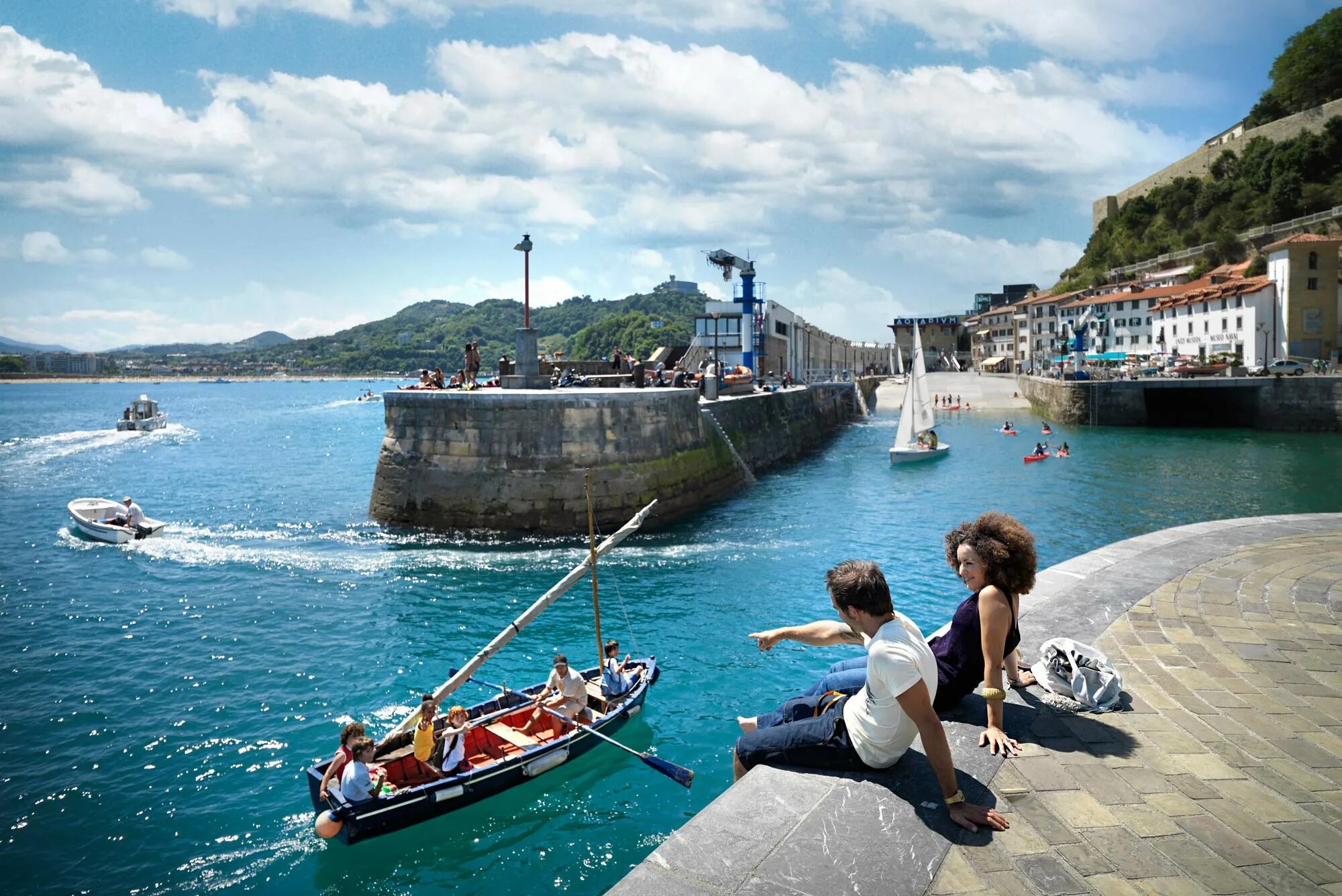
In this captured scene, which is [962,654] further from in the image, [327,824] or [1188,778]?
[327,824]

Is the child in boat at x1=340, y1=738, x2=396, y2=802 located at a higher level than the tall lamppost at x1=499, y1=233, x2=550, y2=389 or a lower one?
lower

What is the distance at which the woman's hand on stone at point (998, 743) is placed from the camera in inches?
212

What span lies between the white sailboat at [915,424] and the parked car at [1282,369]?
27205 mm

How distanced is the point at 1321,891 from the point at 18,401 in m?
190

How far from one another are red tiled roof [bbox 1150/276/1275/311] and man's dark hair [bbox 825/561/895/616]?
74.3 m

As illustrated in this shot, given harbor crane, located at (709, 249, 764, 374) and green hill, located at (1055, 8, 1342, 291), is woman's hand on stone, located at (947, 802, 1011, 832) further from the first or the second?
green hill, located at (1055, 8, 1342, 291)

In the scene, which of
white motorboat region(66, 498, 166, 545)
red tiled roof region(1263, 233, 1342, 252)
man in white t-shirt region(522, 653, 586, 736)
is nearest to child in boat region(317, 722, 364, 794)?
man in white t-shirt region(522, 653, 586, 736)

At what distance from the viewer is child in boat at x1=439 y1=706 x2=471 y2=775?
10625 mm

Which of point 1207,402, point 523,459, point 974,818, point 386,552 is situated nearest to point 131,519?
point 386,552

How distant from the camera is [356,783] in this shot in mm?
9742

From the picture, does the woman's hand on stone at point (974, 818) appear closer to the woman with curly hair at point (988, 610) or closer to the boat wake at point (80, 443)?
the woman with curly hair at point (988, 610)

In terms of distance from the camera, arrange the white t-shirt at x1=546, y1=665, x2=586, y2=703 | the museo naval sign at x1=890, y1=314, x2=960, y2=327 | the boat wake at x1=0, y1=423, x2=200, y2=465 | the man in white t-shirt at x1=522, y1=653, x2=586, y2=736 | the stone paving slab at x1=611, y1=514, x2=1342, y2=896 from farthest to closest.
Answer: the museo naval sign at x1=890, y1=314, x2=960, y2=327 < the boat wake at x1=0, y1=423, x2=200, y2=465 < the white t-shirt at x1=546, y1=665, x2=586, y2=703 < the man in white t-shirt at x1=522, y1=653, x2=586, y2=736 < the stone paving slab at x1=611, y1=514, x2=1342, y2=896

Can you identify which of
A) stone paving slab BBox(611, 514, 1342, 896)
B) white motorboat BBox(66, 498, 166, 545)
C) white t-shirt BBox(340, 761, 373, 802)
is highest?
stone paving slab BBox(611, 514, 1342, 896)

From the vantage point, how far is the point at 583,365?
167 feet
